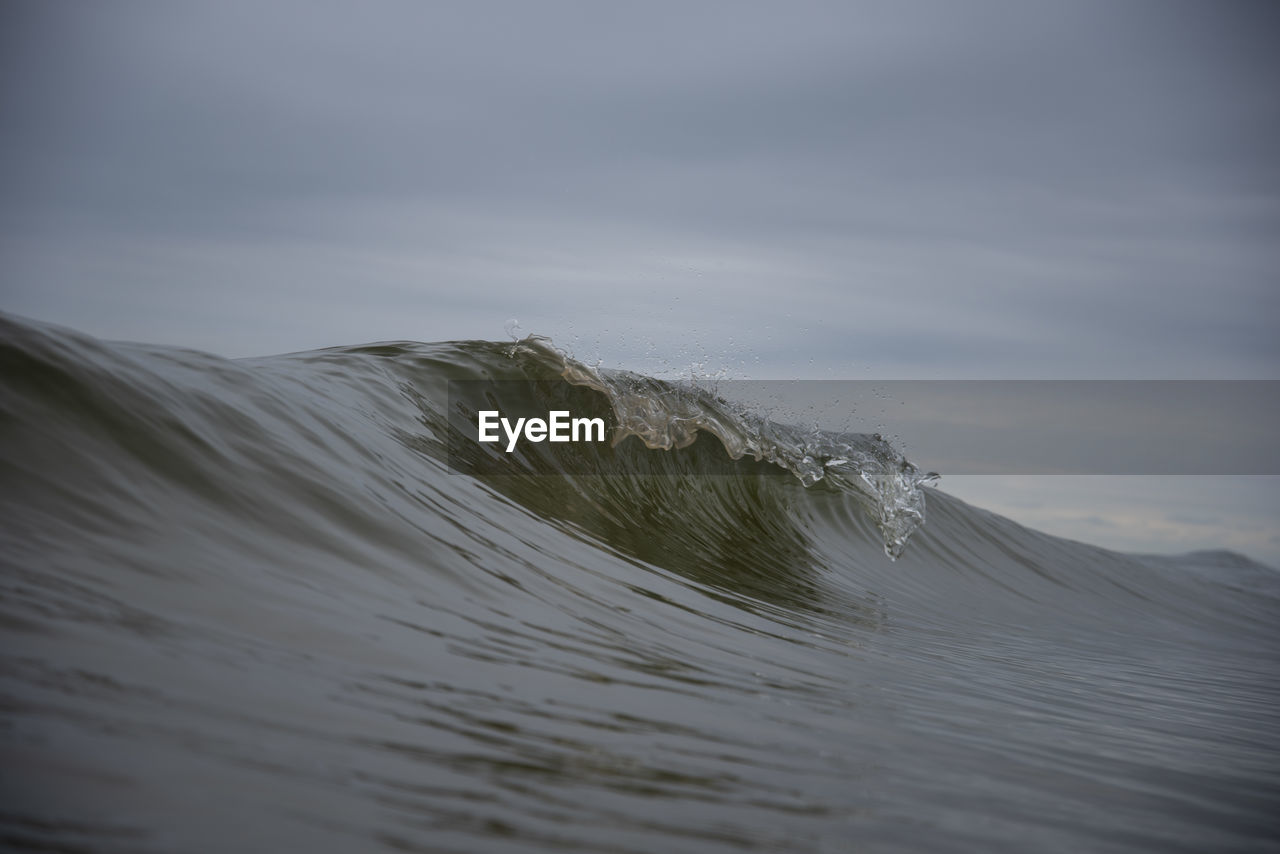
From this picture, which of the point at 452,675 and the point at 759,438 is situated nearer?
the point at 452,675

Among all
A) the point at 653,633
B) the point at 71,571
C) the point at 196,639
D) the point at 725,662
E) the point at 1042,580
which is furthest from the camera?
the point at 1042,580

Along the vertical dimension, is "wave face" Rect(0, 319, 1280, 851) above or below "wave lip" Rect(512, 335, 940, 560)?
below

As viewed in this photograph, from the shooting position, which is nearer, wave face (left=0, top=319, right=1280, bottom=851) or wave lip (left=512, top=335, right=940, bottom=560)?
wave face (left=0, top=319, right=1280, bottom=851)

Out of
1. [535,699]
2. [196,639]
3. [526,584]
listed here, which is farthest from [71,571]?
[526,584]

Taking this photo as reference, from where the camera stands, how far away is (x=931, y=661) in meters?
3.88

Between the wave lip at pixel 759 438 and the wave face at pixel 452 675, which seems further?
the wave lip at pixel 759 438

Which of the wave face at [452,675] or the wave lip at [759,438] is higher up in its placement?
the wave lip at [759,438]

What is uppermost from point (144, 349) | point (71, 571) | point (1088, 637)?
point (144, 349)

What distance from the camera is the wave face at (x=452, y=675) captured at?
4.58ft

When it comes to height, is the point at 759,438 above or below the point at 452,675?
above

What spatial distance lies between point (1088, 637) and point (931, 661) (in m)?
2.82

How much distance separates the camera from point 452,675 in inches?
83.7

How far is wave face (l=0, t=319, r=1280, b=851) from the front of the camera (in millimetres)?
1395

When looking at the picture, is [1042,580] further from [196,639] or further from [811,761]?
[196,639]
